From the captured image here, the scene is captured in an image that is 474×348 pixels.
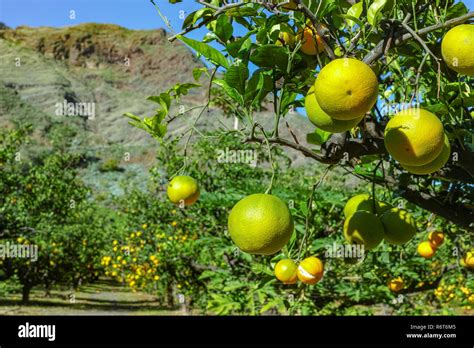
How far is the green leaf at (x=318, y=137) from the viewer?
1.35 meters


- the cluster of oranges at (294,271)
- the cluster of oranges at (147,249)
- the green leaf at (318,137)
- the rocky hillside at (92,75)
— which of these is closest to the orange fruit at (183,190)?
the cluster of oranges at (294,271)

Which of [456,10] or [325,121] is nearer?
[325,121]

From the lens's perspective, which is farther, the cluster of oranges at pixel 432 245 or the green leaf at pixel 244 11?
the cluster of oranges at pixel 432 245

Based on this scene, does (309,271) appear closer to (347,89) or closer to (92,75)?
(347,89)

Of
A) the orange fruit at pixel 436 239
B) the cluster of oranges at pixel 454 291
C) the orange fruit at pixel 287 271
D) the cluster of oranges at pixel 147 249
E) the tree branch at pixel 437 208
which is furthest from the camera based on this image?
the cluster of oranges at pixel 147 249

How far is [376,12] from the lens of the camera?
1078mm

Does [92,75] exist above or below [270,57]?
above

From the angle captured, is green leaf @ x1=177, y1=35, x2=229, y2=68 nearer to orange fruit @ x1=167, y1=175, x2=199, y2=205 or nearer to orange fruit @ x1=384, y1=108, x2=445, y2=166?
orange fruit @ x1=384, y1=108, x2=445, y2=166

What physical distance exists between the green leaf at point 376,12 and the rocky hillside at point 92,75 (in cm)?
4400

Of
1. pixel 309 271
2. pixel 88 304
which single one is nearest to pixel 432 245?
pixel 309 271

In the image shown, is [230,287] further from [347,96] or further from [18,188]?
[18,188]

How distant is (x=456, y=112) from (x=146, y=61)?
231 ft

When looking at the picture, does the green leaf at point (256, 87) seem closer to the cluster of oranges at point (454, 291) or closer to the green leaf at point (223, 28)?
the green leaf at point (223, 28)

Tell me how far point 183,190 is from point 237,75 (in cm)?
65
